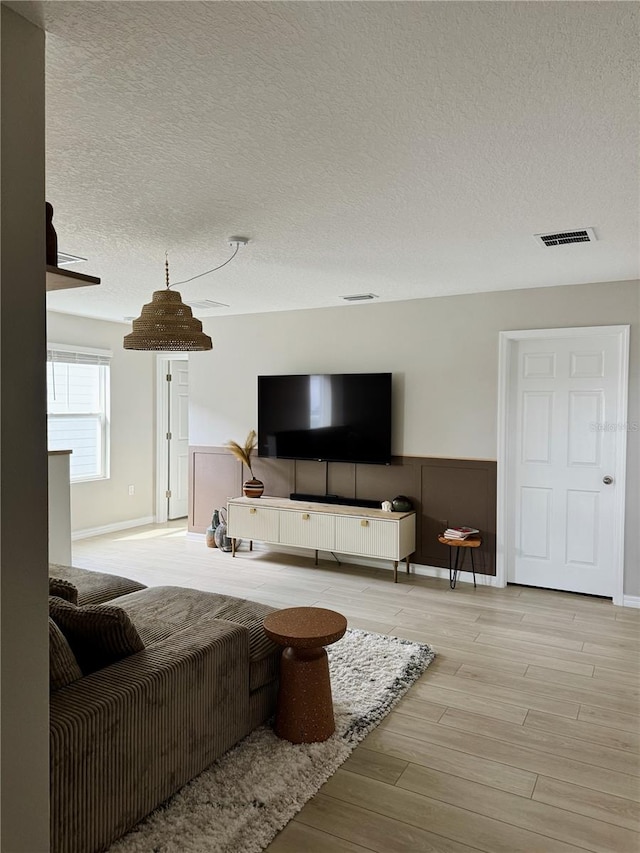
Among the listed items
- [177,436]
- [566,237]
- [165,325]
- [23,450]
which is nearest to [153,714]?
[23,450]

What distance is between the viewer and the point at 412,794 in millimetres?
2316

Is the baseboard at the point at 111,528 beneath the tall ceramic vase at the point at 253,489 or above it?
beneath

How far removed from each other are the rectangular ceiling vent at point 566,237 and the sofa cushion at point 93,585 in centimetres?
305

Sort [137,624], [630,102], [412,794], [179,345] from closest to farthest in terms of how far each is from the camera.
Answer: [630,102] < [412,794] < [137,624] < [179,345]

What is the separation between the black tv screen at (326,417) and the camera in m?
5.41

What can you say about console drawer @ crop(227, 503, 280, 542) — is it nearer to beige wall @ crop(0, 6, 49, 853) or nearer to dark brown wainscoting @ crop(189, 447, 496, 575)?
dark brown wainscoting @ crop(189, 447, 496, 575)

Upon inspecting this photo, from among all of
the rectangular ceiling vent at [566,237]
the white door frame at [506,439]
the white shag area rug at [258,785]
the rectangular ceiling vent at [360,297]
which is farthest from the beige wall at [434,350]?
the white shag area rug at [258,785]

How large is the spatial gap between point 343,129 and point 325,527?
3.80 m

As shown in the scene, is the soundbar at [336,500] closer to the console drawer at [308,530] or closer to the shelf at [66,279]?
the console drawer at [308,530]

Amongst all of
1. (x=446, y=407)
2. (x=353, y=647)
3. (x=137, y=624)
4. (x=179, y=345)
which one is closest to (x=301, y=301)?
(x=446, y=407)

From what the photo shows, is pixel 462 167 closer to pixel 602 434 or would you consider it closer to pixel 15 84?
pixel 15 84

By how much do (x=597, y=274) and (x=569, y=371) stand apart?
79cm

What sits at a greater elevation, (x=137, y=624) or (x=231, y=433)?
(x=231, y=433)

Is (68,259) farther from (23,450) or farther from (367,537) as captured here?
(367,537)
